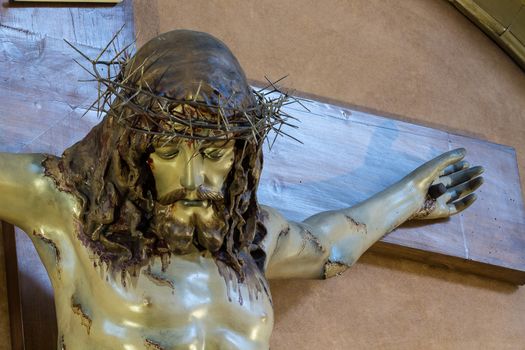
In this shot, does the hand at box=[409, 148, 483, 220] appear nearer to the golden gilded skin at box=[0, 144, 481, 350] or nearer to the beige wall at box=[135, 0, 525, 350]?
the beige wall at box=[135, 0, 525, 350]

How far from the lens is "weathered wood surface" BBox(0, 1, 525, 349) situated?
1781 mm

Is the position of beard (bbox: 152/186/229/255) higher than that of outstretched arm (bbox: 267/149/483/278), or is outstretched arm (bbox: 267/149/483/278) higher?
beard (bbox: 152/186/229/255)

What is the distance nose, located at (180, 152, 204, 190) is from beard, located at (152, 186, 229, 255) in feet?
0.04

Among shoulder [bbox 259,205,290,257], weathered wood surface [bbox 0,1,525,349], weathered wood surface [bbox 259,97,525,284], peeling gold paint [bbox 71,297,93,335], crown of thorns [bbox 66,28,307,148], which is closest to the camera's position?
crown of thorns [bbox 66,28,307,148]

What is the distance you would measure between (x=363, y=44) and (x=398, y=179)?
1.18 ft

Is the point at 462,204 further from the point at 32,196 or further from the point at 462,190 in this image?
the point at 32,196

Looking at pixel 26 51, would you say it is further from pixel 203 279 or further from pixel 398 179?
pixel 398 179

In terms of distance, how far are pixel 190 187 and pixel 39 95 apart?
1.53 feet

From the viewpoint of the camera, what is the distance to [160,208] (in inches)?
59.2

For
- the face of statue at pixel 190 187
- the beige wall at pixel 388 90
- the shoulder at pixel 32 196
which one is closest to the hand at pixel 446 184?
the beige wall at pixel 388 90

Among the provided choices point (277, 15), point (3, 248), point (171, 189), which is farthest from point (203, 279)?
point (277, 15)

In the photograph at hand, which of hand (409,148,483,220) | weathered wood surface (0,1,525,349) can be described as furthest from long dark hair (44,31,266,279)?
hand (409,148,483,220)

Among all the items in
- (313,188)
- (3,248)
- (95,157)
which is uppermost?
(95,157)

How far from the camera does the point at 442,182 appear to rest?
2037mm
